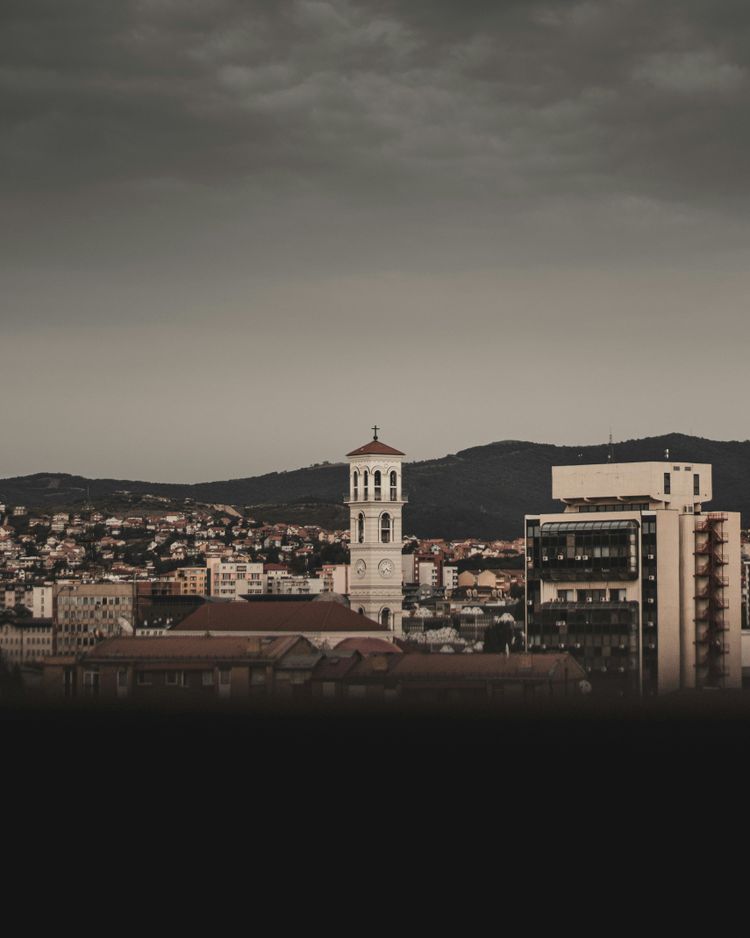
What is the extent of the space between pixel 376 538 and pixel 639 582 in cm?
4314

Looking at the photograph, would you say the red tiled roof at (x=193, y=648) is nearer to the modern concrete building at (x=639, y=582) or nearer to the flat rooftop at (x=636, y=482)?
the flat rooftop at (x=636, y=482)

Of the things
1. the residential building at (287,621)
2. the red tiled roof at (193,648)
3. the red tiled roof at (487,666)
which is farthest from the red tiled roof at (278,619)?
the red tiled roof at (487,666)

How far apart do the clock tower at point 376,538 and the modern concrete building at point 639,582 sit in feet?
117

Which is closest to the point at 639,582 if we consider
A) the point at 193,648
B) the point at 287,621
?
the point at 193,648

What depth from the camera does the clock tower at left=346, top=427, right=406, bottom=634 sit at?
535 feet

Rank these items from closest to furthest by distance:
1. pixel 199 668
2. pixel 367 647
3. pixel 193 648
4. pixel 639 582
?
pixel 639 582
pixel 367 647
pixel 199 668
pixel 193 648

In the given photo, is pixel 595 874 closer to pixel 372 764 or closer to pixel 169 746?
pixel 372 764

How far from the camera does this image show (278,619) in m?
161

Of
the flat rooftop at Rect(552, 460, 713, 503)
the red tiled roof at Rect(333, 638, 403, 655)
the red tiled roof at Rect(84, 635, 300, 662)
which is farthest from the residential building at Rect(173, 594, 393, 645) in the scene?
the flat rooftop at Rect(552, 460, 713, 503)

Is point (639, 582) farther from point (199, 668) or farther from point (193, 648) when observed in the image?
point (193, 648)

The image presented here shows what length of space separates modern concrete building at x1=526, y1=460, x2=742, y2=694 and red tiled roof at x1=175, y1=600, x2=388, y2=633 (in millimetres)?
32407

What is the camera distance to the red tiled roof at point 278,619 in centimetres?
15688

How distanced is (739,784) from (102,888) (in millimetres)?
36344

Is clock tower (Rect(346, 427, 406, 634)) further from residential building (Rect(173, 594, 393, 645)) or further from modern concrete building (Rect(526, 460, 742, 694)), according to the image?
modern concrete building (Rect(526, 460, 742, 694))
